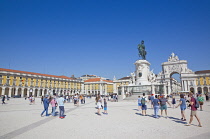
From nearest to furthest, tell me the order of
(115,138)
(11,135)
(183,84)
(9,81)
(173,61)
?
(115,138) → (11,135) → (9,81) → (183,84) → (173,61)

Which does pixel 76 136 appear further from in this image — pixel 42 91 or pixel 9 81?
pixel 42 91

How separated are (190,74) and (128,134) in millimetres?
70682

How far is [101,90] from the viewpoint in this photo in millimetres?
83312

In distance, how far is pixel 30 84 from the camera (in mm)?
62156

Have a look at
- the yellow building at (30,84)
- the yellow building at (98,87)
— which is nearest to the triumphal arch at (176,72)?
the yellow building at (98,87)

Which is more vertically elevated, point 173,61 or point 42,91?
point 173,61

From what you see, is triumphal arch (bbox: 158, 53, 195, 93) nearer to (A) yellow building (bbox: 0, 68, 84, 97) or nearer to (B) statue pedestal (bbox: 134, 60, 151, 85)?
(B) statue pedestal (bbox: 134, 60, 151, 85)

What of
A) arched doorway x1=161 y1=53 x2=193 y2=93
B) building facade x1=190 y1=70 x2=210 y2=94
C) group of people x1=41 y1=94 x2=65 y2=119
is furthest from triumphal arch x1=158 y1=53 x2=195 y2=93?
group of people x1=41 y1=94 x2=65 y2=119

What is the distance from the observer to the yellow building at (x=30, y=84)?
55306mm

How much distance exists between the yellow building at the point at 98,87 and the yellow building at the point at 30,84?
8.41m

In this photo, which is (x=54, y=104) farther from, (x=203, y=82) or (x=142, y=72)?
(x=203, y=82)

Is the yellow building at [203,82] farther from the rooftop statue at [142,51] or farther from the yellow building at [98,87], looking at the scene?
the rooftop statue at [142,51]

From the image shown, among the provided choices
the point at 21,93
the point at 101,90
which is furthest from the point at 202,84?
the point at 21,93

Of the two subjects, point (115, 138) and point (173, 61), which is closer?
point (115, 138)
